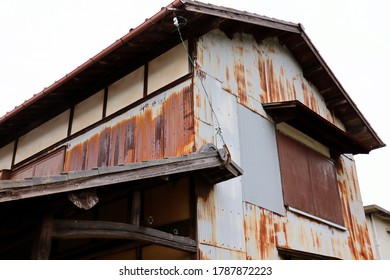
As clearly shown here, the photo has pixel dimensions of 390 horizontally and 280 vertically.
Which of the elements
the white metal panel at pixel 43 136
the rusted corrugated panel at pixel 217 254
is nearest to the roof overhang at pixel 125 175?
the rusted corrugated panel at pixel 217 254

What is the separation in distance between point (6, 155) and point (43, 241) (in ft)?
26.2

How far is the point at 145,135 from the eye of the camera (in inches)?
308

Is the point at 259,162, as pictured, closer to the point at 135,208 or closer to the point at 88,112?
the point at 135,208

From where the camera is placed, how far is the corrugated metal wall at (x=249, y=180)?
22.6 feet

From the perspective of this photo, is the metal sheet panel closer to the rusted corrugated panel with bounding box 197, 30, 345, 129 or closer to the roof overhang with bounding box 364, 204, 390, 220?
the rusted corrugated panel with bounding box 197, 30, 345, 129

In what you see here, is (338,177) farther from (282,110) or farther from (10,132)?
(10,132)

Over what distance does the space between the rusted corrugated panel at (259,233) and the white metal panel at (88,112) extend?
12.3ft

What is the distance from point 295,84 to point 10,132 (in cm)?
739

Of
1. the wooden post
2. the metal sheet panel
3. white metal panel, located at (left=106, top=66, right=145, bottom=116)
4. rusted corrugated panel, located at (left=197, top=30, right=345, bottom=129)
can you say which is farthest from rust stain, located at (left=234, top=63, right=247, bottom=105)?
the wooden post

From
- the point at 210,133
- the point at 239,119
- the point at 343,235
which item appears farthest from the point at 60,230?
the point at 343,235

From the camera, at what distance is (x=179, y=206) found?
6766 millimetres

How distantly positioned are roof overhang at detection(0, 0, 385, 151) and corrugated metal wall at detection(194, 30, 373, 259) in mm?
314

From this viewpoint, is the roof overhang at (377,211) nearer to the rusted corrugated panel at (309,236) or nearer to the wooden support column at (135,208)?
the rusted corrugated panel at (309,236)
